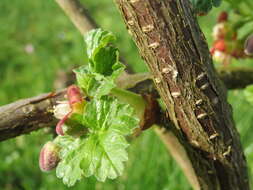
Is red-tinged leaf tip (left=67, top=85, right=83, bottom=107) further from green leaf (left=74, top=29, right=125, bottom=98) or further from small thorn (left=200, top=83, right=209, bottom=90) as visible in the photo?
small thorn (left=200, top=83, right=209, bottom=90)

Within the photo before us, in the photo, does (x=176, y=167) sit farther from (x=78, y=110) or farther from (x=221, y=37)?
(x=78, y=110)

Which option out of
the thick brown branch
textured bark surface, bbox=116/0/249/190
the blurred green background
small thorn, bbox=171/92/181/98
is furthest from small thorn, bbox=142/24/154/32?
the blurred green background

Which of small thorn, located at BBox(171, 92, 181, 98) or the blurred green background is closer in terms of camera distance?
small thorn, located at BBox(171, 92, 181, 98)

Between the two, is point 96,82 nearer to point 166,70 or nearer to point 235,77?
point 166,70

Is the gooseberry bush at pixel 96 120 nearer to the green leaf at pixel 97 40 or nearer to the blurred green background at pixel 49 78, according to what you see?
the green leaf at pixel 97 40

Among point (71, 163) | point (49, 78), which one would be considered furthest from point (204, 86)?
point (49, 78)

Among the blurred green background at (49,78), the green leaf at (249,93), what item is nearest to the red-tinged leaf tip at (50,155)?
the blurred green background at (49,78)

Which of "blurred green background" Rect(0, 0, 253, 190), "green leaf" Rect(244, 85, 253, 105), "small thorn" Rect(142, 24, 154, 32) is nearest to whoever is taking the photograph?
"small thorn" Rect(142, 24, 154, 32)
